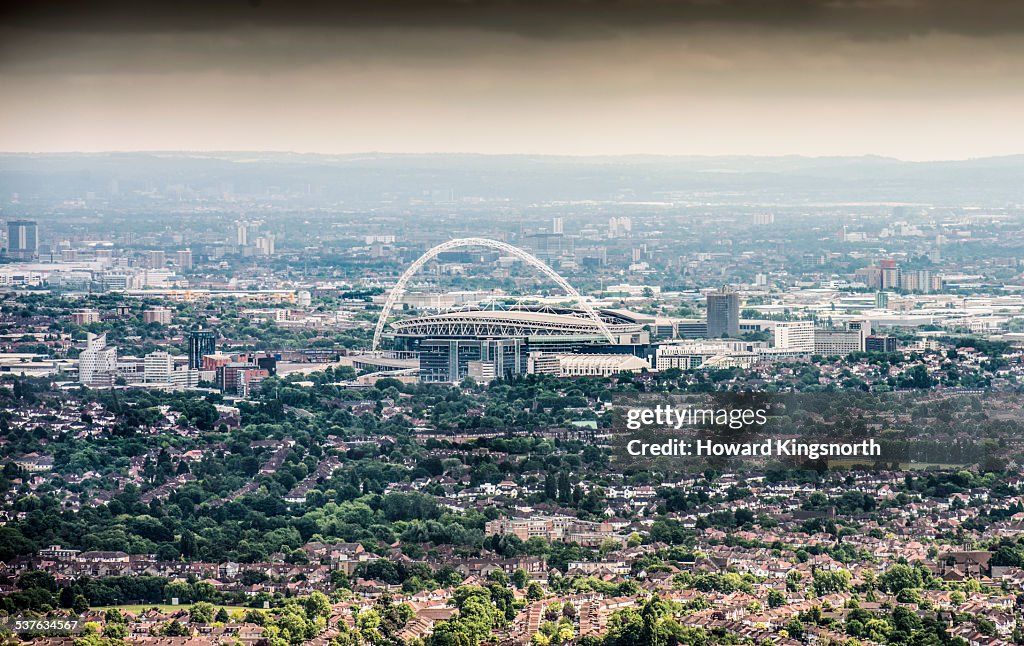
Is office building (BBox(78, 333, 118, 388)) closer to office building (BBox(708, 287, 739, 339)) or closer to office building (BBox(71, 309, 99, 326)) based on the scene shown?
office building (BBox(71, 309, 99, 326))

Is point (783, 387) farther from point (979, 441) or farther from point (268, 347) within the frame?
point (268, 347)

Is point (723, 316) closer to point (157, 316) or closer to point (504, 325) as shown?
point (504, 325)

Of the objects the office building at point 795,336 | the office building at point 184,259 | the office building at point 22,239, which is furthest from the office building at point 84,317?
the office building at point 184,259

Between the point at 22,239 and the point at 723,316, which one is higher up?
the point at 22,239

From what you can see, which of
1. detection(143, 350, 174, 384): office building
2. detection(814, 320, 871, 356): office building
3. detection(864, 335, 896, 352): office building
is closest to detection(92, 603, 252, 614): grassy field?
detection(143, 350, 174, 384): office building

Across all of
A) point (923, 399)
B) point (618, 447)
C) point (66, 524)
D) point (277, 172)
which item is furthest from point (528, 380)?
point (277, 172)

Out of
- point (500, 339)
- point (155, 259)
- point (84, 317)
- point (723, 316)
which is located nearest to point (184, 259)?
point (155, 259)
